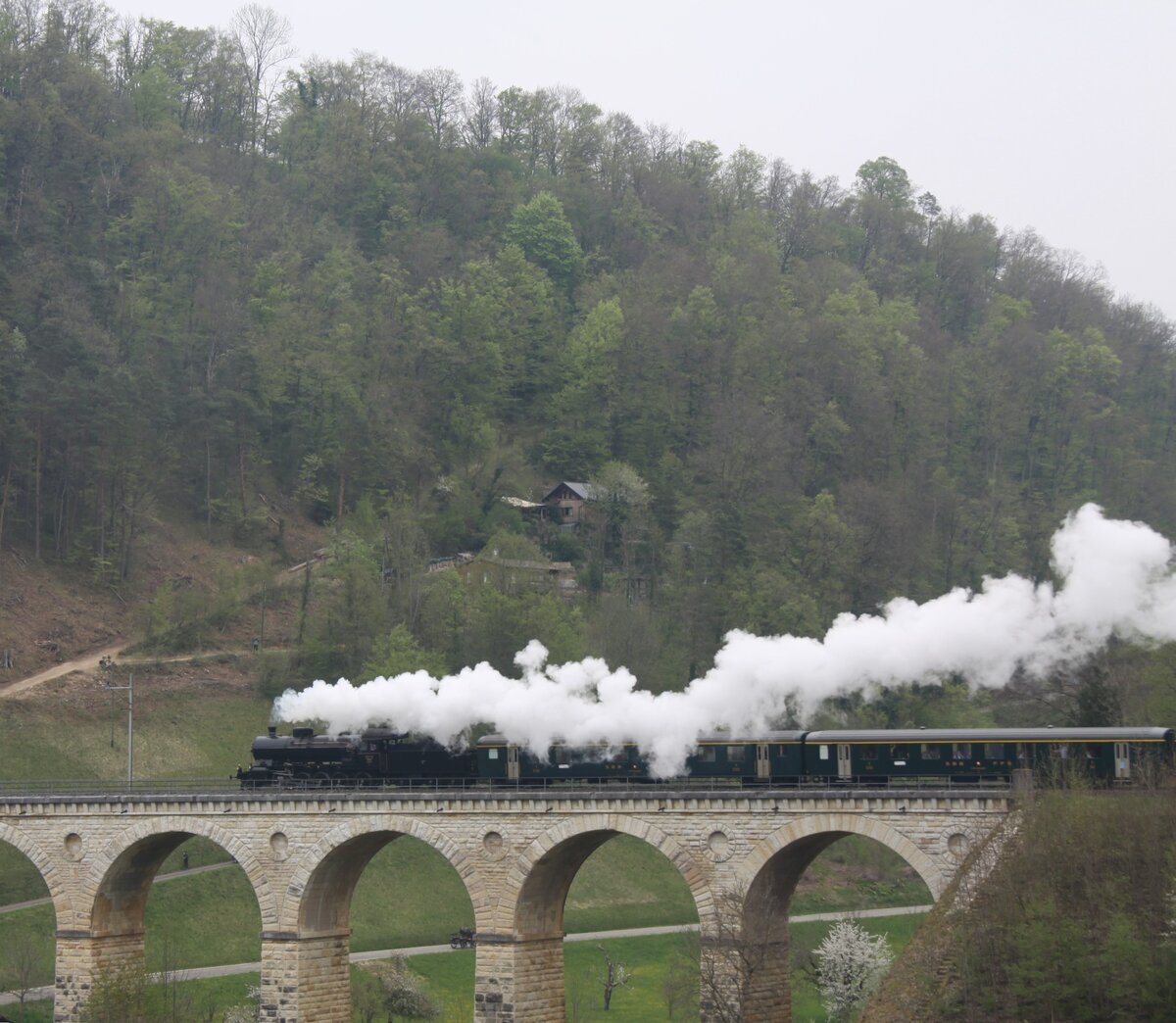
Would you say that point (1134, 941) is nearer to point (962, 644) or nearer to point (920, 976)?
point (920, 976)

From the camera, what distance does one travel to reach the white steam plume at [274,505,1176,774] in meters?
55.4

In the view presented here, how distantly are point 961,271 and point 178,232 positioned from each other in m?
73.2

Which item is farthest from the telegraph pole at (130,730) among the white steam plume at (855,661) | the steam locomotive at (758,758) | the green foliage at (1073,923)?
the green foliage at (1073,923)

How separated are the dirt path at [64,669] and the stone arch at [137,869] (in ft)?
98.6

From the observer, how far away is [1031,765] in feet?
174

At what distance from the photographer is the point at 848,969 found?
219 ft

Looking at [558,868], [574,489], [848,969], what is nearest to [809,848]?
[558,868]

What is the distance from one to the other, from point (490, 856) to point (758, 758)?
8.79m

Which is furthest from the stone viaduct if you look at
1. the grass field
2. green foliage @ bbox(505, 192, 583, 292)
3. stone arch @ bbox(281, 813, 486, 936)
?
green foliage @ bbox(505, 192, 583, 292)

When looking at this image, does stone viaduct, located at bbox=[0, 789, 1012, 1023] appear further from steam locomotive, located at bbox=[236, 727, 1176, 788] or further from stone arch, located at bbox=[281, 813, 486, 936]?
steam locomotive, located at bbox=[236, 727, 1176, 788]

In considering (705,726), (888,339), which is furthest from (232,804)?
(888,339)

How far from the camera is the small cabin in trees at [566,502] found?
126106mm

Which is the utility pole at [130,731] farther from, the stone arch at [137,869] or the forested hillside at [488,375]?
the forested hillside at [488,375]

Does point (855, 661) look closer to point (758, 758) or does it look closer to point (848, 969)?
point (758, 758)
